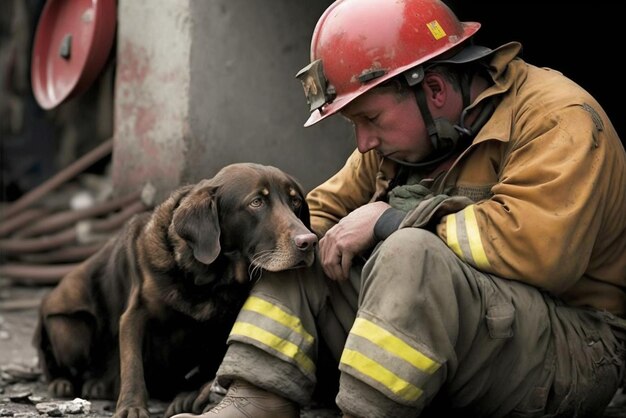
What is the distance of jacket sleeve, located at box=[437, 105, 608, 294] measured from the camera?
3.31 m

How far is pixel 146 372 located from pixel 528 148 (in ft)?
6.28

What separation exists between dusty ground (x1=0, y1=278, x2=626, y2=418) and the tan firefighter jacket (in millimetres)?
1040

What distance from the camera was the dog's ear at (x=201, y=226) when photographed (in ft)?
12.8

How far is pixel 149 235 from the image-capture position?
14.1 feet

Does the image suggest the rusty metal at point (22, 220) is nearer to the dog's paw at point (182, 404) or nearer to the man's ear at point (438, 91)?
the dog's paw at point (182, 404)

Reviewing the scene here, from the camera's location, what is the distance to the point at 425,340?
3166mm

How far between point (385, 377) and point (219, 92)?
3.10 metres

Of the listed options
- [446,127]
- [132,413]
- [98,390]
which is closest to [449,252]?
[446,127]

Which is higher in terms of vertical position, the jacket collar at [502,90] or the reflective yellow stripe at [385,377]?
the jacket collar at [502,90]

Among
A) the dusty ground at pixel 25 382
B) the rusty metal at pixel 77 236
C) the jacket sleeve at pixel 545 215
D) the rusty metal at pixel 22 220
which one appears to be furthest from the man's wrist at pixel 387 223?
the rusty metal at pixel 22 220

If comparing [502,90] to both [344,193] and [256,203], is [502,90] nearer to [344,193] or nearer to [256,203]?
[344,193]

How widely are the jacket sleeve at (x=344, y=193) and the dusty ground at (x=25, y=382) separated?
81cm

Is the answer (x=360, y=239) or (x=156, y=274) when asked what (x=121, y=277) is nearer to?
(x=156, y=274)

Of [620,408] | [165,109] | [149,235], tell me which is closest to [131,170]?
[165,109]
